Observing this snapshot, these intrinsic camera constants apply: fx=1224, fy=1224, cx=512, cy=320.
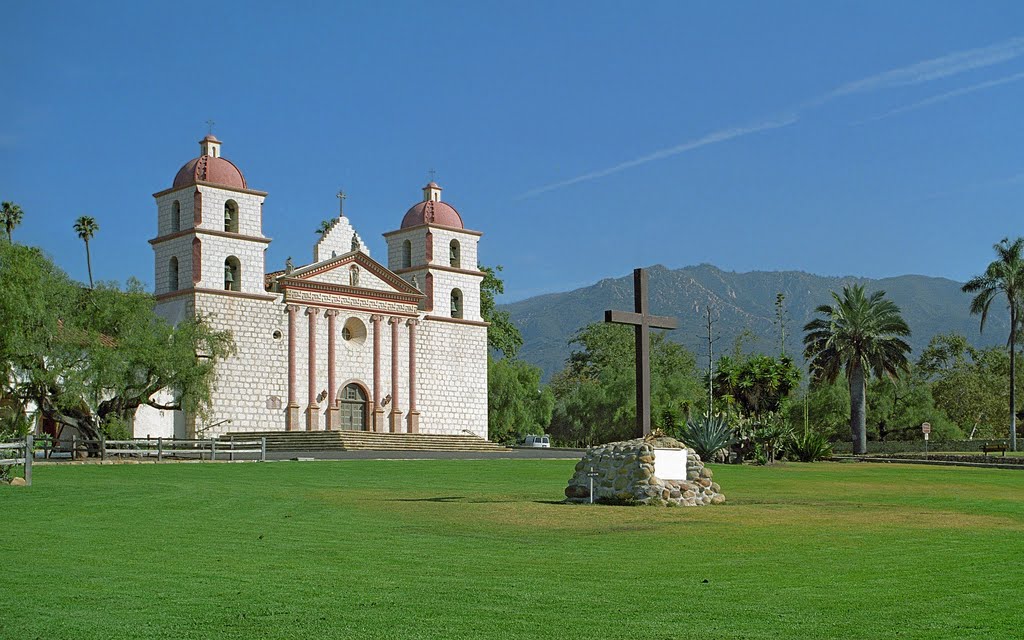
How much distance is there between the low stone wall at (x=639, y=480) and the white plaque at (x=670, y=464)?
2.2 inches

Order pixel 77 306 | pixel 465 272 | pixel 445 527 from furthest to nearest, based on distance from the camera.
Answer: pixel 465 272
pixel 77 306
pixel 445 527

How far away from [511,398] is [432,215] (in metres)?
14.5

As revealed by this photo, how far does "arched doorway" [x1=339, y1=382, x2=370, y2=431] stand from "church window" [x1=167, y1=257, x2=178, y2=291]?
9300mm

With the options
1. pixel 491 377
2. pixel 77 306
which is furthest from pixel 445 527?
pixel 491 377

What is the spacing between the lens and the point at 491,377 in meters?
72.9

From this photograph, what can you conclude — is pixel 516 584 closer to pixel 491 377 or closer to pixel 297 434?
pixel 297 434

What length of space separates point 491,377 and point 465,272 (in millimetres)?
10535

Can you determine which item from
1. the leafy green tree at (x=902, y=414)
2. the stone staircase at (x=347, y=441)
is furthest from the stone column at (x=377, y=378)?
the leafy green tree at (x=902, y=414)

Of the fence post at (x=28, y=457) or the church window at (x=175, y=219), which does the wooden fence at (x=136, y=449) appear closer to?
the fence post at (x=28, y=457)

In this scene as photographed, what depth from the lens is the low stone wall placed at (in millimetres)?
19453

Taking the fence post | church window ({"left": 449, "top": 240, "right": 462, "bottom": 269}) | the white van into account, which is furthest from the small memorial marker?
the white van

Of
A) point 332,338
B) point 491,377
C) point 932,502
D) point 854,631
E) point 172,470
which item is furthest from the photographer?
point 491,377

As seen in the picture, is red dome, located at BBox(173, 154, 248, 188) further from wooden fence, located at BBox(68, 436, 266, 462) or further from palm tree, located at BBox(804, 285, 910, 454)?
palm tree, located at BBox(804, 285, 910, 454)

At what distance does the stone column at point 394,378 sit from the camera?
5997 cm
